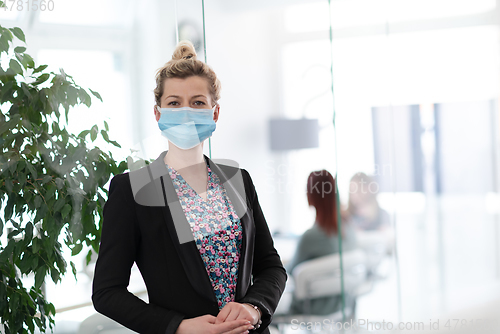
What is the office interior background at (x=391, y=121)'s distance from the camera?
7.53ft

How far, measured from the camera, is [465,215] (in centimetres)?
234

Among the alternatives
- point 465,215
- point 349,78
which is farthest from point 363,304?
point 349,78

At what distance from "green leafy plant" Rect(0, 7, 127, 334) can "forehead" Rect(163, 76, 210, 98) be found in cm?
50

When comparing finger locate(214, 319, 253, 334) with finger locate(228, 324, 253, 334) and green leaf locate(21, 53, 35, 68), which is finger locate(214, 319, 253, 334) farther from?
green leaf locate(21, 53, 35, 68)

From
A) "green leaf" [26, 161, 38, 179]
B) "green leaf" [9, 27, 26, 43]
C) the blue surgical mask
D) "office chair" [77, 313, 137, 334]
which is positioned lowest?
"office chair" [77, 313, 137, 334]

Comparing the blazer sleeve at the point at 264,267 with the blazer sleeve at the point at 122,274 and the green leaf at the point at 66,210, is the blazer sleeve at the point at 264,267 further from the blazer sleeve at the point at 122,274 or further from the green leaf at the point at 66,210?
the green leaf at the point at 66,210

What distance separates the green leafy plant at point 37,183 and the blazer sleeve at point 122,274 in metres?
0.46

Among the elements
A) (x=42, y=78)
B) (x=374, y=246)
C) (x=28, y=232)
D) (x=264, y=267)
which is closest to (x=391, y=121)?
(x=374, y=246)

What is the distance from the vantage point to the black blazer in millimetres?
1038

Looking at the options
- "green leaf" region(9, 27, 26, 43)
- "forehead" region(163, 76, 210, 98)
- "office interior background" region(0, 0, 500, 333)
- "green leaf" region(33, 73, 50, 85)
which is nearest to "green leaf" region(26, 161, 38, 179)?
"green leaf" region(33, 73, 50, 85)

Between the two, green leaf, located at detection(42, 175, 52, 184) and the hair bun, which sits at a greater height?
the hair bun

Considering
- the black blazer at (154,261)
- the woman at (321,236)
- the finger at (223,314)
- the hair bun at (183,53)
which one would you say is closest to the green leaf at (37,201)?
the black blazer at (154,261)

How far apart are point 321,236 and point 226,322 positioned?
4.28 feet

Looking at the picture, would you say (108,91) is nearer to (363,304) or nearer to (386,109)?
(386,109)
